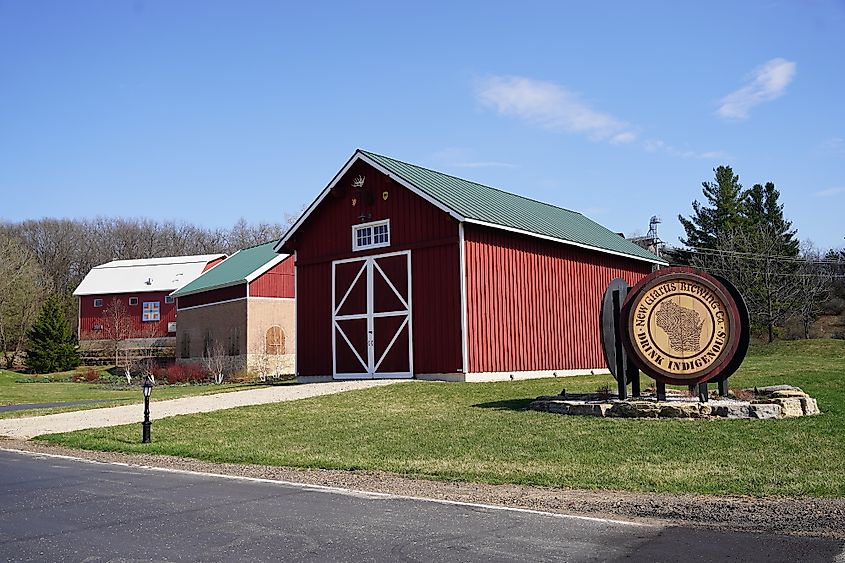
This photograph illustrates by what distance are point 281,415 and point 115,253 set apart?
240 feet

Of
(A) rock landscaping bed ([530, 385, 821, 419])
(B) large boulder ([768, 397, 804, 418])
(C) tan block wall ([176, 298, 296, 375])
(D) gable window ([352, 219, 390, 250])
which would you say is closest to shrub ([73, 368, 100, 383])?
(C) tan block wall ([176, 298, 296, 375])

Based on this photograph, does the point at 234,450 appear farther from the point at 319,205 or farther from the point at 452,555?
the point at 319,205

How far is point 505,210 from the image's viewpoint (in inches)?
1049

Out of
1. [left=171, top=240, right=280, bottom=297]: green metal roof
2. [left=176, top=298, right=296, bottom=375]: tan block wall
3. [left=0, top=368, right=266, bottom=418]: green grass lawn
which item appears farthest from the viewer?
[left=171, top=240, right=280, bottom=297]: green metal roof

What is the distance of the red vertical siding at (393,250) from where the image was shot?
76.3 feet

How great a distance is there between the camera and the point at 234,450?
13602 millimetres

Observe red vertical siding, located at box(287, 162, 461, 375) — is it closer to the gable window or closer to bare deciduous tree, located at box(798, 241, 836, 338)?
the gable window

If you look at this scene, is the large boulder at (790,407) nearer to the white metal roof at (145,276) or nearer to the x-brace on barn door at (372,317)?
the x-brace on barn door at (372,317)

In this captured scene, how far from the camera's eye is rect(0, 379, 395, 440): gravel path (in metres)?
17.8

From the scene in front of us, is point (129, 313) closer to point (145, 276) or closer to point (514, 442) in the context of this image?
point (145, 276)

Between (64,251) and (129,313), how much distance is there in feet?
89.6

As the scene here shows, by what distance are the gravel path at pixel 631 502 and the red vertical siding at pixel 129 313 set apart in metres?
46.9

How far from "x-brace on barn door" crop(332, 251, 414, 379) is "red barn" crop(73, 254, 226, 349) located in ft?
107

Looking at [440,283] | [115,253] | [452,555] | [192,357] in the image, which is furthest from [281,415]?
[115,253]
